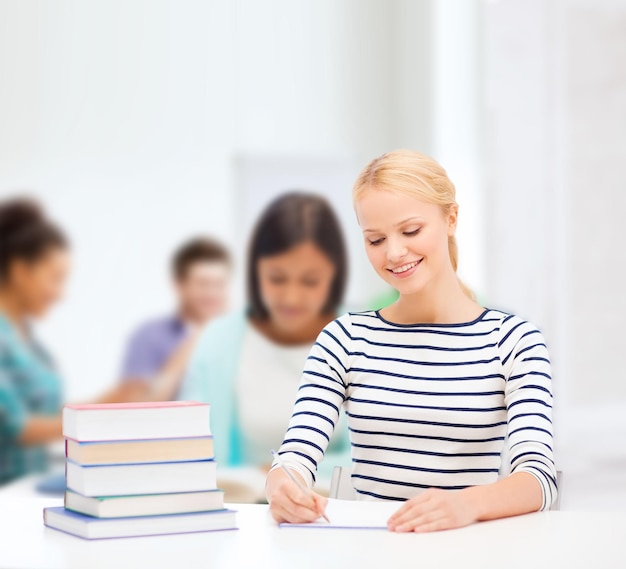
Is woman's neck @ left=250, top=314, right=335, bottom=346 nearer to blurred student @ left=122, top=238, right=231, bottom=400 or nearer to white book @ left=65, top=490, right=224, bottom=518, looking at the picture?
blurred student @ left=122, top=238, right=231, bottom=400

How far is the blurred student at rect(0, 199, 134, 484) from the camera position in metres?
4.86

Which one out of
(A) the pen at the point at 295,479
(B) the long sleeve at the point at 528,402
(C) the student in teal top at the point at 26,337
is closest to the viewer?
(A) the pen at the point at 295,479

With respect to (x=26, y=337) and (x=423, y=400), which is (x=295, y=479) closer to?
(x=423, y=400)

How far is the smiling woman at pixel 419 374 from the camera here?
1635mm

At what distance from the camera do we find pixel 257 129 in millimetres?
5426

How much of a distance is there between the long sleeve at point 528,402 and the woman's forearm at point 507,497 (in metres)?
0.02

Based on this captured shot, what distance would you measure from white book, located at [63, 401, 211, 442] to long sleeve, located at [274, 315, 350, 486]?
0.29 m

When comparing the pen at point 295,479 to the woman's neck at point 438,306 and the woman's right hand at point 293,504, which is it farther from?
the woman's neck at point 438,306

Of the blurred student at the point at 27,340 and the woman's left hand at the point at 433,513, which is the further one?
the blurred student at the point at 27,340

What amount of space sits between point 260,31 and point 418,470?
4027 mm

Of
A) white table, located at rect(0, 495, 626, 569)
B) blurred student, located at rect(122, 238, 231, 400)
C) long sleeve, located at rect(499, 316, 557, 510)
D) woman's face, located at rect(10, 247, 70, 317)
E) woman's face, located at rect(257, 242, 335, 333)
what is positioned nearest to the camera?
white table, located at rect(0, 495, 626, 569)

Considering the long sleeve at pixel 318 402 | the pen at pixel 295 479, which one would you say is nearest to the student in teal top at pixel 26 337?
the long sleeve at pixel 318 402

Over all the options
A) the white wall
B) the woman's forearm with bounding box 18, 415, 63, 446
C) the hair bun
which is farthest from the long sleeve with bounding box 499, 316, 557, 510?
the hair bun

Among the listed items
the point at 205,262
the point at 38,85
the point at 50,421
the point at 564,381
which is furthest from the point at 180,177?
the point at 564,381
